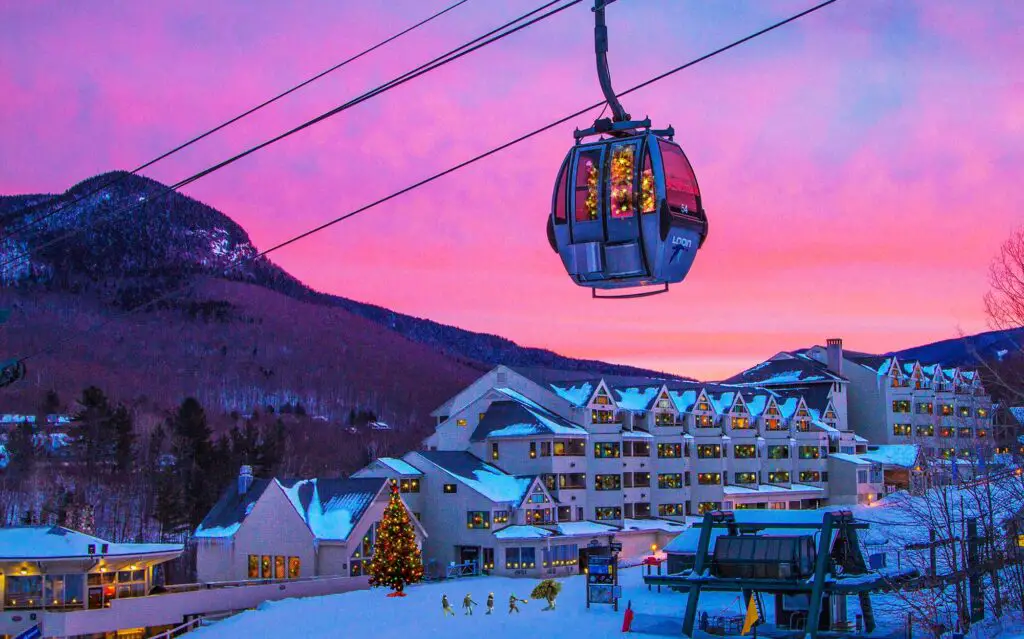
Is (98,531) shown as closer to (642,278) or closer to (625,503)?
(625,503)

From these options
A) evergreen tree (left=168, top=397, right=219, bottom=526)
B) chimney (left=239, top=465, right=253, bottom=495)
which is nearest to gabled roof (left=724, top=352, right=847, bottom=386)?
evergreen tree (left=168, top=397, right=219, bottom=526)

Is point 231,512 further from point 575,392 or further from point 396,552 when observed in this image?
point 575,392

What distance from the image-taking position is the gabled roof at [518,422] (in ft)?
229

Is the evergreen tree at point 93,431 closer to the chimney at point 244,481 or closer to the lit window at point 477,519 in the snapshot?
the chimney at point 244,481

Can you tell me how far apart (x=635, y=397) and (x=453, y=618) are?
3832 cm

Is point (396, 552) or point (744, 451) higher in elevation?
point (744, 451)

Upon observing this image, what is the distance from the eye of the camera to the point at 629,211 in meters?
17.3

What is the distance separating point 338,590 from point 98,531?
58098 millimetres

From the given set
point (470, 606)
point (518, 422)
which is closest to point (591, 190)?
point (470, 606)

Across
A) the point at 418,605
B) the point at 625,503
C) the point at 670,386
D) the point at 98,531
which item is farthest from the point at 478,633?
the point at 98,531

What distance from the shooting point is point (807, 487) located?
3595 inches

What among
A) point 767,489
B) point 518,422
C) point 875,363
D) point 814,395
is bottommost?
point 767,489

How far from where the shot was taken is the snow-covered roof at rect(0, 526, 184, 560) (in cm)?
4841

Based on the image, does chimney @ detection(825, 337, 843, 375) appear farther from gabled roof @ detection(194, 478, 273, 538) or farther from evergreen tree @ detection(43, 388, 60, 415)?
evergreen tree @ detection(43, 388, 60, 415)
